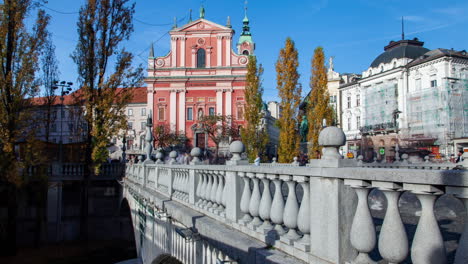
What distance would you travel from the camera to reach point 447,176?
2.05m

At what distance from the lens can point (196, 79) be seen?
50.7 meters

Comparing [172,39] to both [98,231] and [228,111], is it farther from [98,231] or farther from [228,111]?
[98,231]

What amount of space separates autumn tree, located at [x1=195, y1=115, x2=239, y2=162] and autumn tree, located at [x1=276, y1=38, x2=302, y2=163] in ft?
46.5

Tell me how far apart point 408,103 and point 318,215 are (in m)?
41.9

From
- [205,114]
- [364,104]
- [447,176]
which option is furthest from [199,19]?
[447,176]

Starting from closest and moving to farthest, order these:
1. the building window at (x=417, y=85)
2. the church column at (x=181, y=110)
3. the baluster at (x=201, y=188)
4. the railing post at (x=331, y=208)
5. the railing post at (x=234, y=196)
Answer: the railing post at (x=331, y=208) → the railing post at (x=234, y=196) → the baluster at (x=201, y=188) → the building window at (x=417, y=85) → the church column at (x=181, y=110)

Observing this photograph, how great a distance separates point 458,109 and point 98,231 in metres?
32.7

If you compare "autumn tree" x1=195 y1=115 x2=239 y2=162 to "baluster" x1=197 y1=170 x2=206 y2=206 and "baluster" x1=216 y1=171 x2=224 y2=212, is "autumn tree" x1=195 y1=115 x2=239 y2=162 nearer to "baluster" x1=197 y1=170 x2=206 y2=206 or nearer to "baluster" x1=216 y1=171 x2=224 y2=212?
"baluster" x1=197 y1=170 x2=206 y2=206

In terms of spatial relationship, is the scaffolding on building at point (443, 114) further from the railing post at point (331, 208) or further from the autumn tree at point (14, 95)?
the railing post at point (331, 208)

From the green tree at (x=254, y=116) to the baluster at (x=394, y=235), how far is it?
3008 centimetres

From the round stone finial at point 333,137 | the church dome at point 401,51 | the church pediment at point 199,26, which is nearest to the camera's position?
the round stone finial at point 333,137

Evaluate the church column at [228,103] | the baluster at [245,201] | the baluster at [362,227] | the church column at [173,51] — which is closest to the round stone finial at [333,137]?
the baluster at [362,227]

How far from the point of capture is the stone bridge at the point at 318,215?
7.30ft

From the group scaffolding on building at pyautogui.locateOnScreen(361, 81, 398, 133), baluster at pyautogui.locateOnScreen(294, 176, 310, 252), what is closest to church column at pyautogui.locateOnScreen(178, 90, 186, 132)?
scaffolding on building at pyautogui.locateOnScreen(361, 81, 398, 133)
